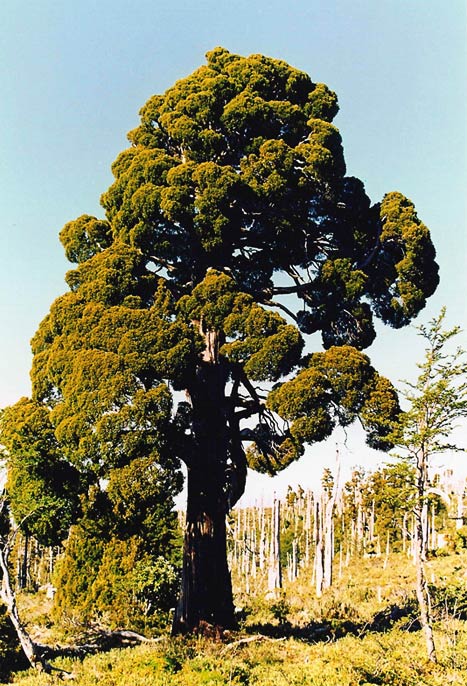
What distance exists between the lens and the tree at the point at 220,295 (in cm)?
1102

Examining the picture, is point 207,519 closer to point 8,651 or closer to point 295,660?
point 295,660

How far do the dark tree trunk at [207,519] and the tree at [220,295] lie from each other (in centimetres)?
3

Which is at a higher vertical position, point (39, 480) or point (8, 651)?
point (39, 480)

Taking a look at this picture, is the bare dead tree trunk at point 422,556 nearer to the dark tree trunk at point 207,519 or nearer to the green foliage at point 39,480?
the dark tree trunk at point 207,519

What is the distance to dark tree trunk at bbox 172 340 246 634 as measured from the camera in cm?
1184

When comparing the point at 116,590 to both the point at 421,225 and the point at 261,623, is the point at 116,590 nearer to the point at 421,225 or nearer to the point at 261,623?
the point at 261,623

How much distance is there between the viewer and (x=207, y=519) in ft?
40.0

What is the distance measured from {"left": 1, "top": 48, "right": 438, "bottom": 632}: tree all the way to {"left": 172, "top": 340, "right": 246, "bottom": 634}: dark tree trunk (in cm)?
3

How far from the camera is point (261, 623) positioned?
13.4m

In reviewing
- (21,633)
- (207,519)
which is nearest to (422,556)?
(207,519)

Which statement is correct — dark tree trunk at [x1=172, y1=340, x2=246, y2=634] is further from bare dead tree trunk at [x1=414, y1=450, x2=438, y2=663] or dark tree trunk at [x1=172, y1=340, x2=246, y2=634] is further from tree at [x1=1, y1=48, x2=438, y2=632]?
bare dead tree trunk at [x1=414, y1=450, x2=438, y2=663]

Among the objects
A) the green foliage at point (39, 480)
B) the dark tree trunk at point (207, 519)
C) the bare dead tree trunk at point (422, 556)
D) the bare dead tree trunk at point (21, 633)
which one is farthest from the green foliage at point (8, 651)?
the bare dead tree trunk at point (422, 556)

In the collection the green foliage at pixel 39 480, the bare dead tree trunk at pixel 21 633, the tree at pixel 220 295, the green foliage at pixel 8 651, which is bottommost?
the green foliage at pixel 8 651

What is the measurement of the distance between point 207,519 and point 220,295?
4.41 metres
